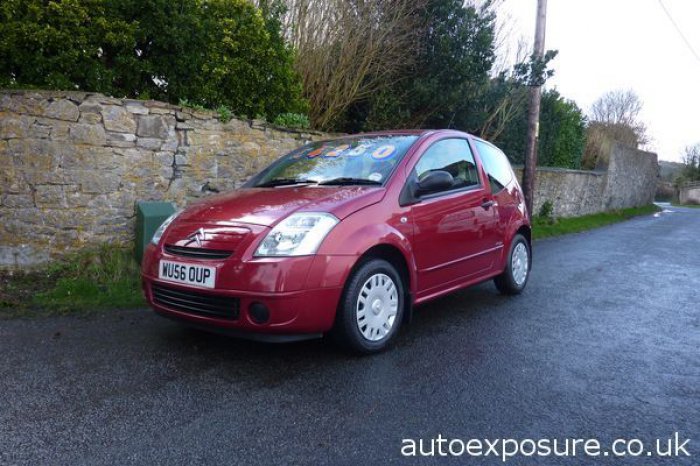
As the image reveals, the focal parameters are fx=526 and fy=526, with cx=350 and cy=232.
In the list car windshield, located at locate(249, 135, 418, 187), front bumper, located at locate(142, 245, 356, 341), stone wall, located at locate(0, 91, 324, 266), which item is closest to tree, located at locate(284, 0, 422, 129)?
stone wall, located at locate(0, 91, 324, 266)

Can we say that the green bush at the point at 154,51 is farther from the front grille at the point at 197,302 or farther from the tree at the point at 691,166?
the tree at the point at 691,166

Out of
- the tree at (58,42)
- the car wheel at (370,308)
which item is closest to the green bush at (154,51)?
the tree at (58,42)

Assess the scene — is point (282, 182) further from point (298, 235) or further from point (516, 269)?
point (516, 269)

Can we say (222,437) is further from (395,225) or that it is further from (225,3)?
(225,3)

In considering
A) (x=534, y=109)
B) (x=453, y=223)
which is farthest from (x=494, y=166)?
(x=534, y=109)

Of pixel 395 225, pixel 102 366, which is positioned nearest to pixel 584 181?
pixel 395 225

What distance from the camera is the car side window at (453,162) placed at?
4.43 meters

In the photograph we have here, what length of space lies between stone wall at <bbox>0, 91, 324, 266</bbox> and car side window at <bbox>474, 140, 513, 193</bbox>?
3.39m

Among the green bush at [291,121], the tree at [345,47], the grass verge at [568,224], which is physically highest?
the tree at [345,47]

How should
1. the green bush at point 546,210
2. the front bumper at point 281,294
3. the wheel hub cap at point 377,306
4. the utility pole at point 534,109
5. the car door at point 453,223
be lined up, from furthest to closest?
the green bush at point 546,210 → the utility pole at point 534,109 → the car door at point 453,223 → the wheel hub cap at point 377,306 → the front bumper at point 281,294

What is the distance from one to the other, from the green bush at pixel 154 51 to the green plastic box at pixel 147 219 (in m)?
1.39

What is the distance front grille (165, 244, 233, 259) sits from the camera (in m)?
3.41

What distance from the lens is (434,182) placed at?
409 centimetres

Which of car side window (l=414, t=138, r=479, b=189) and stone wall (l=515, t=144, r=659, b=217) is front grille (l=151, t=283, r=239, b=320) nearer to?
car side window (l=414, t=138, r=479, b=189)
